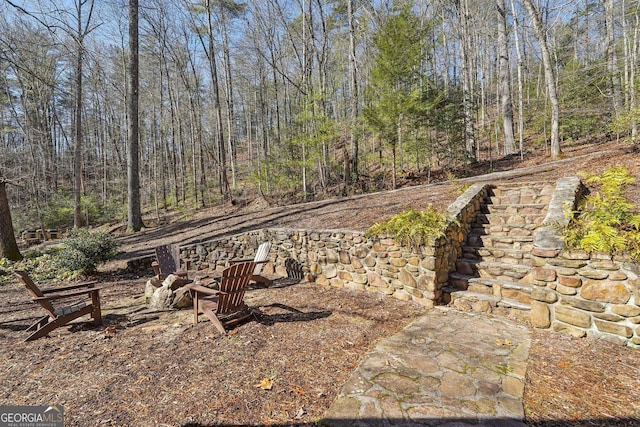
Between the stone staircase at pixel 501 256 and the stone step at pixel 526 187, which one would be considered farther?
the stone step at pixel 526 187

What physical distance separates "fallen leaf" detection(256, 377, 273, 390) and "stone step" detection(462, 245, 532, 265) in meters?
3.33

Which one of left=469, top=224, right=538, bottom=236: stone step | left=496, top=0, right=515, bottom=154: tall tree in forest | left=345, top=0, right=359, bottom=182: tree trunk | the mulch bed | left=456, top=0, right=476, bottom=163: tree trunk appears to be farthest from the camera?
left=496, top=0, right=515, bottom=154: tall tree in forest

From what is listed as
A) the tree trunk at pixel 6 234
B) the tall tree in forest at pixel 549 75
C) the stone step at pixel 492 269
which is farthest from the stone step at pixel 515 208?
the tree trunk at pixel 6 234

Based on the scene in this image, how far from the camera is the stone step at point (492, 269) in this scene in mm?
3631

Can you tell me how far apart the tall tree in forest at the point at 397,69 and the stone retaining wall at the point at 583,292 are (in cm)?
615

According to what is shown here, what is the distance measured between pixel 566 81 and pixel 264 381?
15.0 m

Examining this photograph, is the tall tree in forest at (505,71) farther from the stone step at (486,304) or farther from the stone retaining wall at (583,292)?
the stone step at (486,304)

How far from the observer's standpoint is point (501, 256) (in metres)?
4.03

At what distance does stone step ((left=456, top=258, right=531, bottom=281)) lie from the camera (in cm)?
363

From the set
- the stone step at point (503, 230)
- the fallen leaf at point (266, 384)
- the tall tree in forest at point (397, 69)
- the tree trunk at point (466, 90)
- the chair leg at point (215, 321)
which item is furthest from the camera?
the tree trunk at point (466, 90)

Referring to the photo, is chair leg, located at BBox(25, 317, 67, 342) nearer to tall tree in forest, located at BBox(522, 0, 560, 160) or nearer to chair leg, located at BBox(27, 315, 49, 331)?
chair leg, located at BBox(27, 315, 49, 331)

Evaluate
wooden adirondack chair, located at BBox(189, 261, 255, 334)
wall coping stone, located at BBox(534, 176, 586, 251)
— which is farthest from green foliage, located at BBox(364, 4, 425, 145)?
wooden adirondack chair, located at BBox(189, 261, 255, 334)

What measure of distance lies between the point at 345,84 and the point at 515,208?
17.5m

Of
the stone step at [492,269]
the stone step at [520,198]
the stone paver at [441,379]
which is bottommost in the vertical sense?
the stone paver at [441,379]
